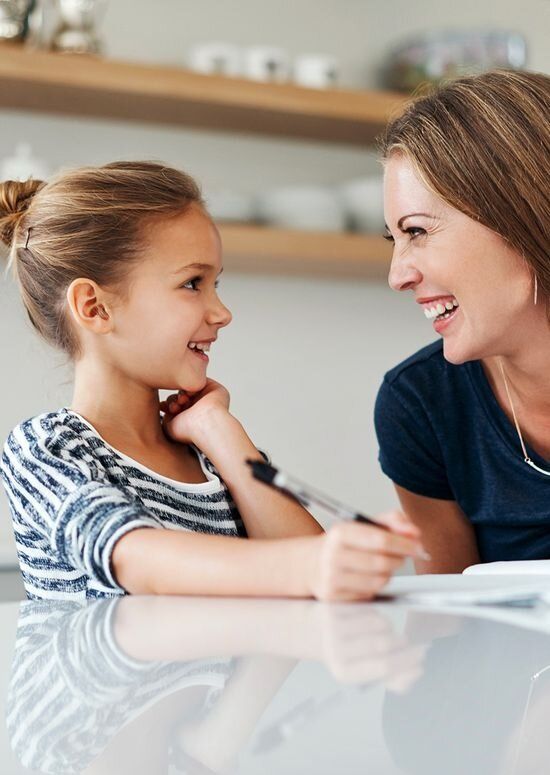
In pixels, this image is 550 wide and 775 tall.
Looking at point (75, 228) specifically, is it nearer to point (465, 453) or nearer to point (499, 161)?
point (499, 161)

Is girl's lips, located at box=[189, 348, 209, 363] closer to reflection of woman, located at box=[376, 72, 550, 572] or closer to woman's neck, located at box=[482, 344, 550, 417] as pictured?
reflection of woman, located at box=[376, 72, 550, 572]

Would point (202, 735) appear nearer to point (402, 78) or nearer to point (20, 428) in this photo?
point (20, 428)

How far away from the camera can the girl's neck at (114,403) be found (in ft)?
4.84

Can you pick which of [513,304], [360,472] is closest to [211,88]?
[360,472]

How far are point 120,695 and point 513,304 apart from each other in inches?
44.5

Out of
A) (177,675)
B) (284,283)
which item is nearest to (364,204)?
(284,283)

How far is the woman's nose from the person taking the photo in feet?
5.29

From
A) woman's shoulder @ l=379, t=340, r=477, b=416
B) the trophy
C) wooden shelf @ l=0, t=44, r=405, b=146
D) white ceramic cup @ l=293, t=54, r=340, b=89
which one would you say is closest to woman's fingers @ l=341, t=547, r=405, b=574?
woman's shoulder @ l=379, t=340, r=477, b=416

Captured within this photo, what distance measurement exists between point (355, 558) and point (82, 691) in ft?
1.13

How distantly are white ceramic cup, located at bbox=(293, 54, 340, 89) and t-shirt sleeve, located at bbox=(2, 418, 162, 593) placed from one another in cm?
199

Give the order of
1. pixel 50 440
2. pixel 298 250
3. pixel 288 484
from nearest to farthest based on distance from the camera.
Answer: pixel 288 484
pixel 50 440
pixel 298 250

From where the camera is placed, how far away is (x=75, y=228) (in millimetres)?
1555

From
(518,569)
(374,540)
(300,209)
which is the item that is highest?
(300,209)

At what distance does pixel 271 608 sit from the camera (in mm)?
918
